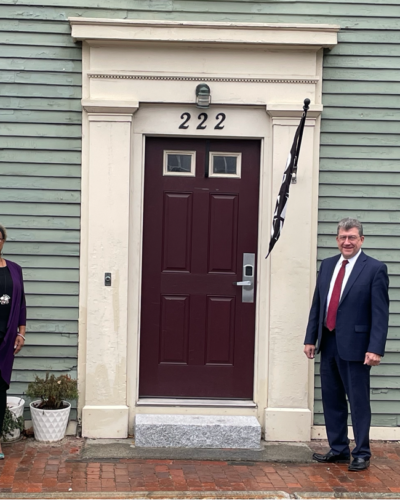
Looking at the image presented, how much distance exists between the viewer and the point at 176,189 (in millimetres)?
6367

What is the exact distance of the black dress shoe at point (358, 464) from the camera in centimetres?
554

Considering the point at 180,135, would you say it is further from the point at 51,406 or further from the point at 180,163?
the point at 51,406

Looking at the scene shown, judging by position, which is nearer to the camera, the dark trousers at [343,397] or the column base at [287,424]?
the dark trousers at [343,397]

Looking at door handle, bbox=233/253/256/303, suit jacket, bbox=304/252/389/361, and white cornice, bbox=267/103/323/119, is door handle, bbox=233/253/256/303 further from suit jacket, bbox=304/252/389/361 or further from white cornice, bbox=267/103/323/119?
white cornice, bbox=267/103/323/119

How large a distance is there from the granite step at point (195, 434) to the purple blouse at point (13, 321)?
120 cm

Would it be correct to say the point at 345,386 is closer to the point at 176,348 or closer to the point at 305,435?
the point at 305,435

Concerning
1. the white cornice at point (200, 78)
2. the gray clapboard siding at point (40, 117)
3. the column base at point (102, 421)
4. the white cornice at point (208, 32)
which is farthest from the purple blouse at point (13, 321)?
the white cornice at point (208, 32)

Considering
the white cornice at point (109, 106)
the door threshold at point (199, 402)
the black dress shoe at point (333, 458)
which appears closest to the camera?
the black dress shoe at point (333, 458)

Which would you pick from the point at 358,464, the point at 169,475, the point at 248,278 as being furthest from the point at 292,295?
the point at 169,475

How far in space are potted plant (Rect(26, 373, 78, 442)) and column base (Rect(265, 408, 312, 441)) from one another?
65.4 inches

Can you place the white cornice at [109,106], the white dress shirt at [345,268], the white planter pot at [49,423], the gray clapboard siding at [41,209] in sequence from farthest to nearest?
the gray clapboard siding at [41,209]
the white cornice at [109,106]
the white planter pot at [49,423]
the white dress shirt at [345,268]

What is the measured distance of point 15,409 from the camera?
599cm

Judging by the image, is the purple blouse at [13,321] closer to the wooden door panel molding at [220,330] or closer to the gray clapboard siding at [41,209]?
the gray clapboard siding at [41,209]

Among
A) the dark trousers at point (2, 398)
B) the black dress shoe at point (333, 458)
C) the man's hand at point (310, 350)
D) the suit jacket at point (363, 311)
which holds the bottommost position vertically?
the black dress shoe at point (333, 458)
